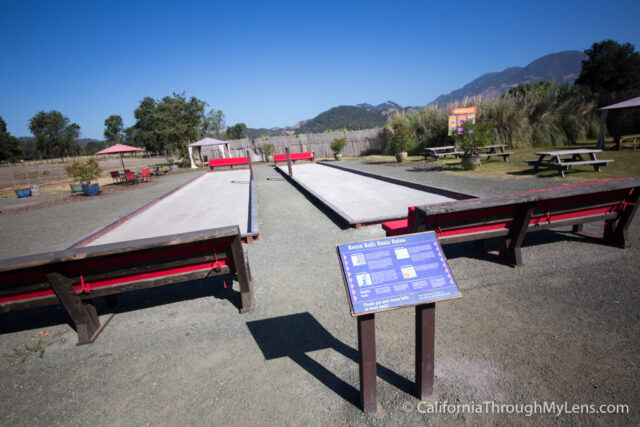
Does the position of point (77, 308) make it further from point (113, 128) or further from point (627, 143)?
point (113, 128)

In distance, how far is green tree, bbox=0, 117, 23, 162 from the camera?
5241 cm

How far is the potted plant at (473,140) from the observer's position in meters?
11.7

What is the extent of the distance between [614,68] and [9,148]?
9900 centimetres

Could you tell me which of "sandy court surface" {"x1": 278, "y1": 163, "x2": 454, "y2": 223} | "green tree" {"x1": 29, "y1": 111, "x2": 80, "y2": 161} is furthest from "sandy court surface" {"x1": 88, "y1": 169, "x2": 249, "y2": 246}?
"green tree" {"x1": 29, "y1": 111, "x2": 80, "y2": 161}

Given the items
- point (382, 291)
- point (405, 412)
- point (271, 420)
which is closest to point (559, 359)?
point (405, 412)

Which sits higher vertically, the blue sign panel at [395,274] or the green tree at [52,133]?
the green tree at [52,133]

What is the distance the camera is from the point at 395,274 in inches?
72.4

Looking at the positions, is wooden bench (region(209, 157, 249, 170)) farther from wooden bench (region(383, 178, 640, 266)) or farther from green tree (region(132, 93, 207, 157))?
wooden bench (region(383, 178, 640, 266))

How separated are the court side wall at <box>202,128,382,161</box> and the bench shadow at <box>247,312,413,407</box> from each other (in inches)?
1043

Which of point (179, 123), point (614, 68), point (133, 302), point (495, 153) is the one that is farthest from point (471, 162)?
point (614, 68)

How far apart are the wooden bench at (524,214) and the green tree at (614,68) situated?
2006 inches

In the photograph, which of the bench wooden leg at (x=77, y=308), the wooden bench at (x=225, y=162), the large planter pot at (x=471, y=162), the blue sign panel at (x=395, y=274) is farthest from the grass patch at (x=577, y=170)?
the wooden bench at (x=225, y=162)

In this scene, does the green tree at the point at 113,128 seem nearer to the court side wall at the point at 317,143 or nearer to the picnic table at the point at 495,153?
the court side wall at the point at 317,143

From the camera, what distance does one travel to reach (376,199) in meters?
8.02
